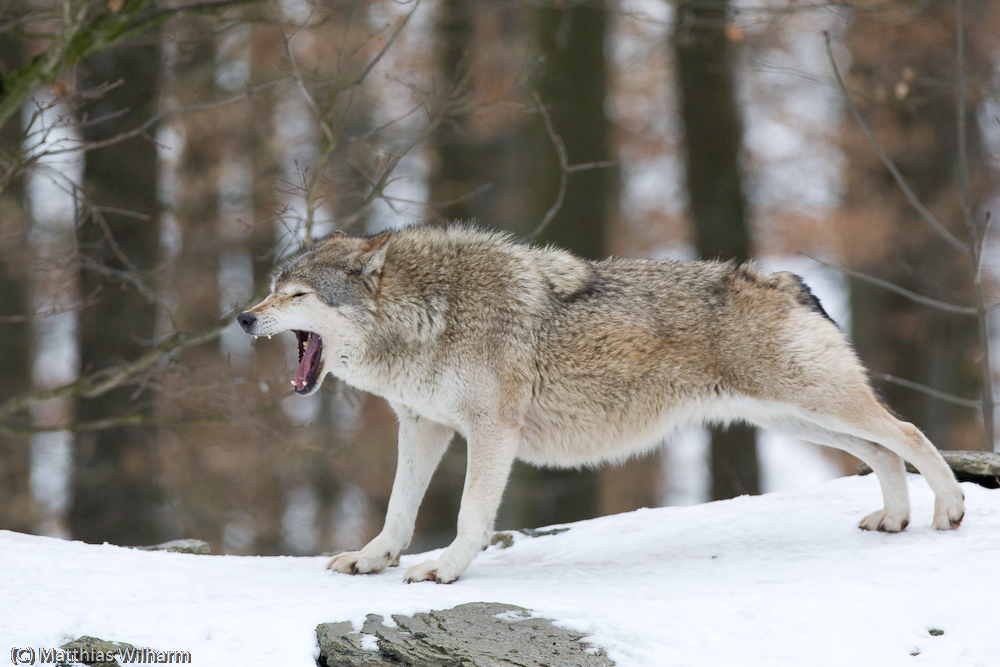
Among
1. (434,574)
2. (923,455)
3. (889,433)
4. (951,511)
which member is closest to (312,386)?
(434,574)

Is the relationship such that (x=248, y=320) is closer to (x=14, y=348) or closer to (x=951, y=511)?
(x=951, y=511)

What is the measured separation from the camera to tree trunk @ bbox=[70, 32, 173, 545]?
11.5m

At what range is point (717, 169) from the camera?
1359 cm

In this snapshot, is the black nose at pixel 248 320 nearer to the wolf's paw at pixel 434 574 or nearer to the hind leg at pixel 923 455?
the wolf's paw at pixel 434 574

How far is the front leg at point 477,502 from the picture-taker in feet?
18.4

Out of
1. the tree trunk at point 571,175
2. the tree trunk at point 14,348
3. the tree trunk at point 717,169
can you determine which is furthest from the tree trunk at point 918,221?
the tree trunk at point 14,348

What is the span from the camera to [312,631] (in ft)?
14.8

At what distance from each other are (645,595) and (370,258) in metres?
2.68

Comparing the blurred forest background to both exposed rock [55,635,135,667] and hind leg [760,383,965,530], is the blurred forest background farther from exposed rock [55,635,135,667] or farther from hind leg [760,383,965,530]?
exposed rock [55,635,135,667]

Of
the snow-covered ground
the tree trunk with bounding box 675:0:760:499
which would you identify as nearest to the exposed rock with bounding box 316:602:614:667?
the snow-covered ground

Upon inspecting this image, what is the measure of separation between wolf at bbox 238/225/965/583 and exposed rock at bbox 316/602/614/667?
3.83ft

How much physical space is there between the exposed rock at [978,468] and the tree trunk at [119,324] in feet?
28.6

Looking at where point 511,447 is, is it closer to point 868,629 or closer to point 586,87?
point 868,629

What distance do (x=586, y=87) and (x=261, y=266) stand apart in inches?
352
